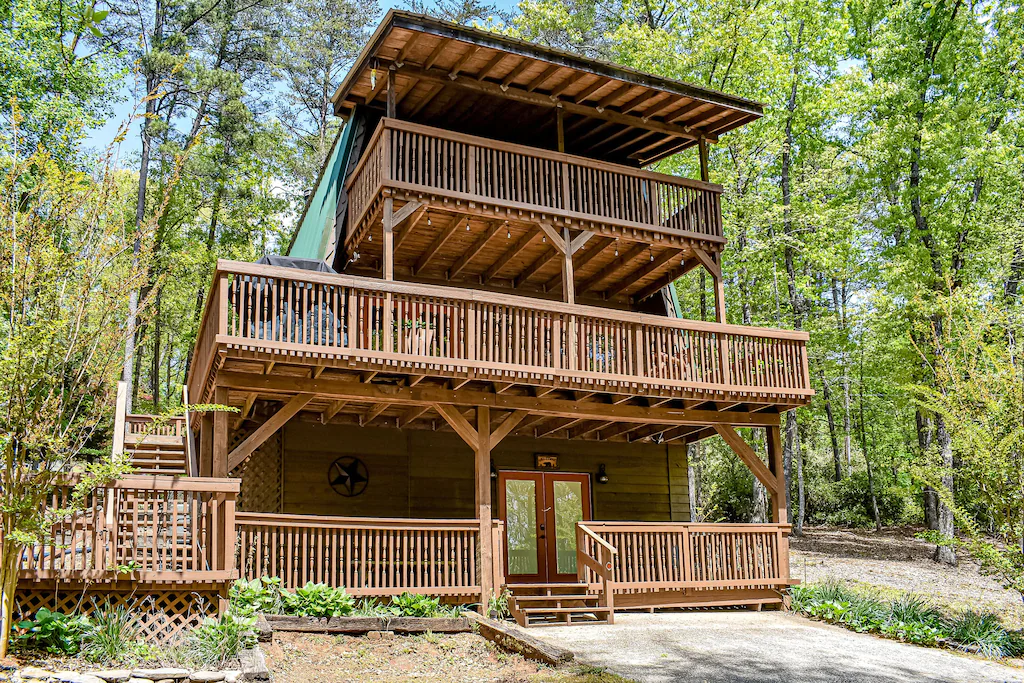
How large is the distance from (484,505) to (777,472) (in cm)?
579

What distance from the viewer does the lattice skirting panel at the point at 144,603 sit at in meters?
7.71

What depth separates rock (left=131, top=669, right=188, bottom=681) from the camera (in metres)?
6.79

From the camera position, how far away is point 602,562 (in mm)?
13031

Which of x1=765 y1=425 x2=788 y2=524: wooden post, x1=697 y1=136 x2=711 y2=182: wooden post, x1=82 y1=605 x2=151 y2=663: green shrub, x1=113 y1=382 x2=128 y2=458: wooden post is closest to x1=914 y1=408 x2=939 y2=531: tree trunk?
x1=765 y1=425 x2=788 y2=524: wooden post

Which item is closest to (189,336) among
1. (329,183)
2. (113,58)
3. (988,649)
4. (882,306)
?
(113,58)

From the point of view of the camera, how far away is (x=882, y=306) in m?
22.6

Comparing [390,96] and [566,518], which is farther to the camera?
[566,518]

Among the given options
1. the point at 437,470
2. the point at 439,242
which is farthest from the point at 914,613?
the point at 439,242

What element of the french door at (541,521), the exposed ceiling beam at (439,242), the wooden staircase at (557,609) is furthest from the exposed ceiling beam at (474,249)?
the wooden staircase at (557,609)

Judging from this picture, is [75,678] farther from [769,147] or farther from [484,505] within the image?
[769,147]

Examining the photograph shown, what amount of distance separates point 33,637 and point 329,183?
10.7 m

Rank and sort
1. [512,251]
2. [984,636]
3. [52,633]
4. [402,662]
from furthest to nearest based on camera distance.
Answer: [512,251] < [984,636] < [402,662] < [52,633]

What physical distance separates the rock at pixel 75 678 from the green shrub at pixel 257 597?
2.37 m

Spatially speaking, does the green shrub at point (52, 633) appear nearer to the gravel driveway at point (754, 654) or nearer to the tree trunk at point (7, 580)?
the tree trunk at point (7, 580)
